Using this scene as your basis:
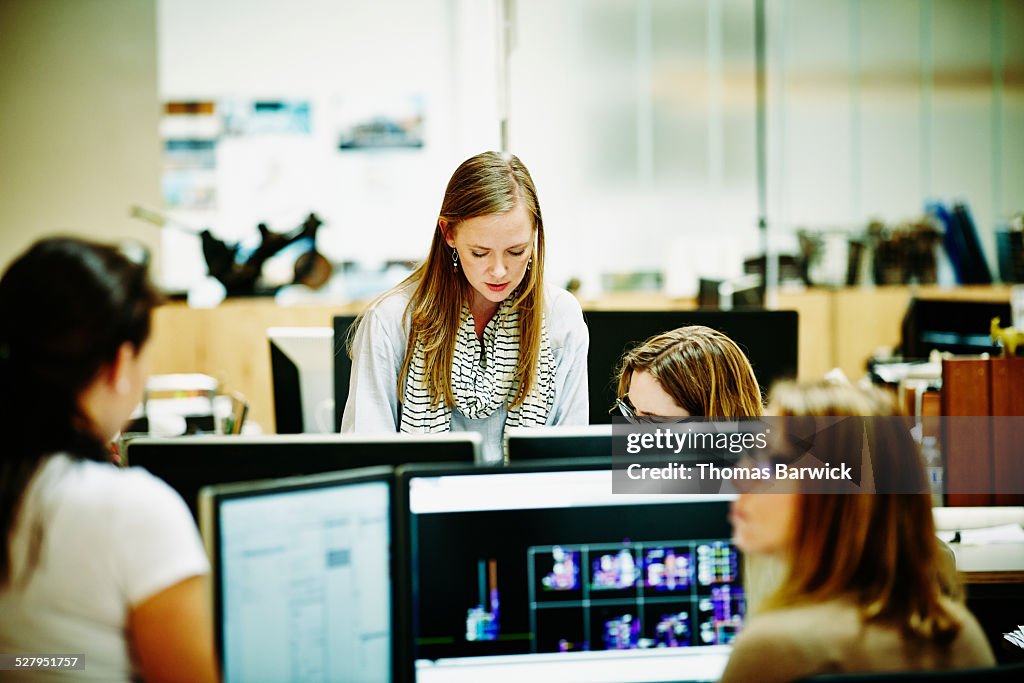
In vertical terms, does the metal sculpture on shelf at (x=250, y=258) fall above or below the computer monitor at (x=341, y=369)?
above

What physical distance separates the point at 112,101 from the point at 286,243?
5.29 ft

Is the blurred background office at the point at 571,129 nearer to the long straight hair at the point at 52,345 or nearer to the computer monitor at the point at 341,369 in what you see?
the computer monitor at the point at 341,369

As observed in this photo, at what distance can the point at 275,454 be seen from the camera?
132 cm

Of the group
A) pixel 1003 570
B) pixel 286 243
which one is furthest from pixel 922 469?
pixel 286 243

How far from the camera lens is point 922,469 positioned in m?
1.12

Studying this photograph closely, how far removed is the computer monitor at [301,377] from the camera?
2361 millimetres

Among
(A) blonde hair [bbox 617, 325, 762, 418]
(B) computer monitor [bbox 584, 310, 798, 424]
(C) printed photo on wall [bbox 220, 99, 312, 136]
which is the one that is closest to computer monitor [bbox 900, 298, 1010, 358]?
(B) computer monitor [bbox 584, 310, 798, 424]

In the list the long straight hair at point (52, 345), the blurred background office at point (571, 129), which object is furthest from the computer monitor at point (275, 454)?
the blurred background office at point (571, 129)

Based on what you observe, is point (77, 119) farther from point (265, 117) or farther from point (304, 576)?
point (304, 576)

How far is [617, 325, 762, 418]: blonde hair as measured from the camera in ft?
5.84

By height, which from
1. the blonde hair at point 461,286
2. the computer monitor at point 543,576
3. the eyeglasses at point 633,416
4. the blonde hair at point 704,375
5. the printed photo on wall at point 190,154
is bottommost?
the computer monitor at point 543,576

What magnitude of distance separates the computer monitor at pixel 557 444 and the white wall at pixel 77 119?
419 centimetres

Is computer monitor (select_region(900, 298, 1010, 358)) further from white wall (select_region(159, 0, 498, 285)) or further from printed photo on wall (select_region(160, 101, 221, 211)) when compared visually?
printed photo on wall (select_region(160, 101, 221, 211))

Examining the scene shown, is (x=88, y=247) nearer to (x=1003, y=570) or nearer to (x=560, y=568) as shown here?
(x=560, y=568)
